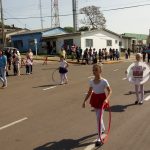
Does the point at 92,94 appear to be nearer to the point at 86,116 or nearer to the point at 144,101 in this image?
the point at 86,116

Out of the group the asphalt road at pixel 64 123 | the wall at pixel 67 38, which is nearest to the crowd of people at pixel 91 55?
the wall at pixel 67 38

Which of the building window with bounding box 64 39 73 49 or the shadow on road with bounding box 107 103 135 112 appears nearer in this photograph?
the shadow on road with bounding box 107 103 135 112

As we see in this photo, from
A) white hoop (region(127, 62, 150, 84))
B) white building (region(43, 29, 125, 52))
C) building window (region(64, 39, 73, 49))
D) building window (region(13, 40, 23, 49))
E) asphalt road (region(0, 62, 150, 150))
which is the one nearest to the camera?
asphalt road (region(0, 62, 150, 150))

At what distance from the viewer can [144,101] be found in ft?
46.1

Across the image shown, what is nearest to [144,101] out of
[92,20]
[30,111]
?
[30,111]

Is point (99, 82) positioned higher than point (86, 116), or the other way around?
point (99, 82)

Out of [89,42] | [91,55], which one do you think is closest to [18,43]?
[89,42]

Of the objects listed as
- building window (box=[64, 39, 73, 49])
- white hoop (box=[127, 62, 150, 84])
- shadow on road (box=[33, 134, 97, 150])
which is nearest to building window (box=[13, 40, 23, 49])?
building window (box=[64, 39, 73, 49])

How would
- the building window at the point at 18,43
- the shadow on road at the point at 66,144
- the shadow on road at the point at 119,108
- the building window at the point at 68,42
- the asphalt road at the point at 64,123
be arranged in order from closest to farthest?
the shadow on road at the point at 66,144
the asphalt road at the point at 64,123
the shadow on road at the point at 119,108
the building window at the point at 68,42
the building window at the point at 18,43

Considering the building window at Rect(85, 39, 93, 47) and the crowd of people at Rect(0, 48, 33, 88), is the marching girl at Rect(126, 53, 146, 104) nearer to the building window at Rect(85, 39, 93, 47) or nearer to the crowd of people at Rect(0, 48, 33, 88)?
the crowd of people at Rect(0, 48, 33, 88)

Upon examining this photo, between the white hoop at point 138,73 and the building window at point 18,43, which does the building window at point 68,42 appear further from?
the white hoop at point 138,73

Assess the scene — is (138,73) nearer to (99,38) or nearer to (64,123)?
(64,123)

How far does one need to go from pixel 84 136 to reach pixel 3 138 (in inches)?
74.7

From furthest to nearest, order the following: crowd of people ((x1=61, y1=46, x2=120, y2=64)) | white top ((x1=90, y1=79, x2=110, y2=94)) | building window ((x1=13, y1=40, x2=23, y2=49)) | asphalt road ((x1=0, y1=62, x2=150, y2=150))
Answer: building window ((x1=13, y1=40, x2=23, y2=49)), crowd of people ((x1=61, y1=46, x2=120, y2=64)), asphalt road ((x1=0, y1=62, x2=150, y2=150)), white top ((x1=90, y1=79, x2=110, y2=94))
